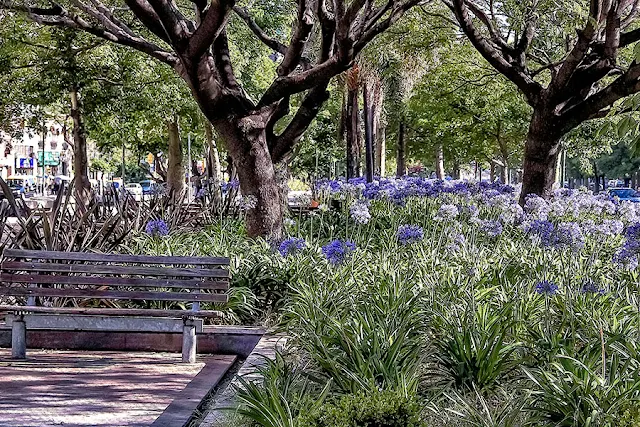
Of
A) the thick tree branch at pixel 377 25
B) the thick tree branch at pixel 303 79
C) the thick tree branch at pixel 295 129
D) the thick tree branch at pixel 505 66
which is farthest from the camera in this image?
the thick tree branch at pixel 505 66

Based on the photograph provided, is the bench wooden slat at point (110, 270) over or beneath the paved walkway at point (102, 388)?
over

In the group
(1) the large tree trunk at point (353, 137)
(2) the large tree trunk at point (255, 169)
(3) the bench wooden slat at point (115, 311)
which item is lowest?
(3) the bench wooden slat at point (115, 311)

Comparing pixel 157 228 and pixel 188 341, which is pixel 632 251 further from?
pixel 157 228

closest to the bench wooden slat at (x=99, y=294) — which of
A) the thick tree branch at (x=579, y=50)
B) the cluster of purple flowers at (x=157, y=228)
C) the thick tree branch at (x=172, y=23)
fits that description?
the cluster of purple flowers at (x=157, y=228)

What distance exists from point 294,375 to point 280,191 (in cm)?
779

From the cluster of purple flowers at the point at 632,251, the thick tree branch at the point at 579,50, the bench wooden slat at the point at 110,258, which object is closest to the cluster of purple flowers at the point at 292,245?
the bench wooden slat at the point at 110,258

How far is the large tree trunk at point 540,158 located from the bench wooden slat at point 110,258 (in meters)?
8.72

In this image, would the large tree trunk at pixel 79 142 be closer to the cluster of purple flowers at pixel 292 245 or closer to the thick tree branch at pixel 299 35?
the thick tree branch at pixel 299 35

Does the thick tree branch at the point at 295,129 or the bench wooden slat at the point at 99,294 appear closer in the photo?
the bench wooden slat at the point at 99,294

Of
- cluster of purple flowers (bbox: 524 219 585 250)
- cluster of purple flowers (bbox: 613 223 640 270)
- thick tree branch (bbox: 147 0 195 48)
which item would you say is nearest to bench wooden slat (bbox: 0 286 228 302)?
cluster of purple flowers (bbox: 524 219 585 250)

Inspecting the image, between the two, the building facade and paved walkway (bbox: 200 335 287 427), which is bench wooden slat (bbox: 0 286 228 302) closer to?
paved walkway (bbox: 200 335 287 427)

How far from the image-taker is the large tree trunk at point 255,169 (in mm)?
11727

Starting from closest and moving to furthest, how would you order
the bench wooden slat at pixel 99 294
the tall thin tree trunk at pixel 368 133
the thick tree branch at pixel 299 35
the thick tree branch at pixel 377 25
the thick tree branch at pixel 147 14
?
the bench wooden slat at pixel 99 294 < the thick tree branch at pixel 147 14 < the thick tree branch at pixel 299 35 < the thick tree branch at pixel 377 25 < the tall thin tree trunk at pixel 368 133

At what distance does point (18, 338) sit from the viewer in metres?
7.18
